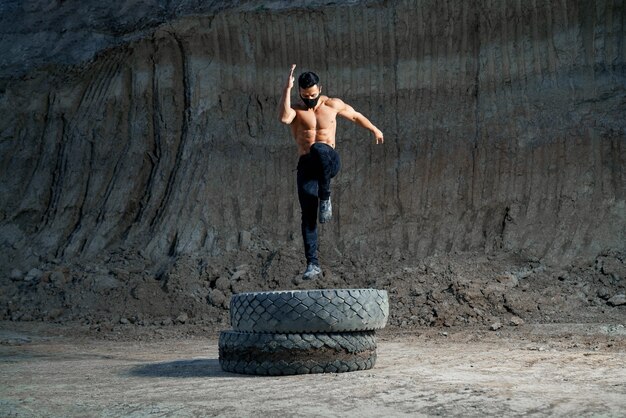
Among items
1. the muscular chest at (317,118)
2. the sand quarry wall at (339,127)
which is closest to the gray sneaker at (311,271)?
the muscular chest at (317,118)

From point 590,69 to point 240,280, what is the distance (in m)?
7.24

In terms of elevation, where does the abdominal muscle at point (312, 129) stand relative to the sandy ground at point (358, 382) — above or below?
above

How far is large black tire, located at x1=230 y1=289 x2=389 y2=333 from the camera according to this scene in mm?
8117

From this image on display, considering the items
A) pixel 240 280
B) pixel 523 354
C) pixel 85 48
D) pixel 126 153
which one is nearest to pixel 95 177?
pixel 126 153

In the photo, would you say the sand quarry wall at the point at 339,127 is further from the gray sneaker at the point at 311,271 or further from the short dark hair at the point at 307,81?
the short dark hair at the point at 307,81

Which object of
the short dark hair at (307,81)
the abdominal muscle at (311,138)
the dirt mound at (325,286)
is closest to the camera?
the short dark hair at (307,81)

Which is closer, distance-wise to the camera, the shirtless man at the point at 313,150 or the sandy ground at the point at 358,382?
the sandy ground at the point at 358,382

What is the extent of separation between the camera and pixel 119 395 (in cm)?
702

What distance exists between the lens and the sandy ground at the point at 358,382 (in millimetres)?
6148

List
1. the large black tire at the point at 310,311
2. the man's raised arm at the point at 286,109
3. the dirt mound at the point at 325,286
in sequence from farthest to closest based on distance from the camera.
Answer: the dirt mound at the point at 325,286
the man's raised arm at the point at 286,109
the large black tire at the point at 310,311

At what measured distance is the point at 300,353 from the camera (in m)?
8.15

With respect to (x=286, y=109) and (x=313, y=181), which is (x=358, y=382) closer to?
(x=313, y=181)

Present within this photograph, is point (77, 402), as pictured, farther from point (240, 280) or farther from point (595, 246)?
point (595, 246)

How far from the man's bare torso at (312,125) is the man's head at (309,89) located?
0.24ft
